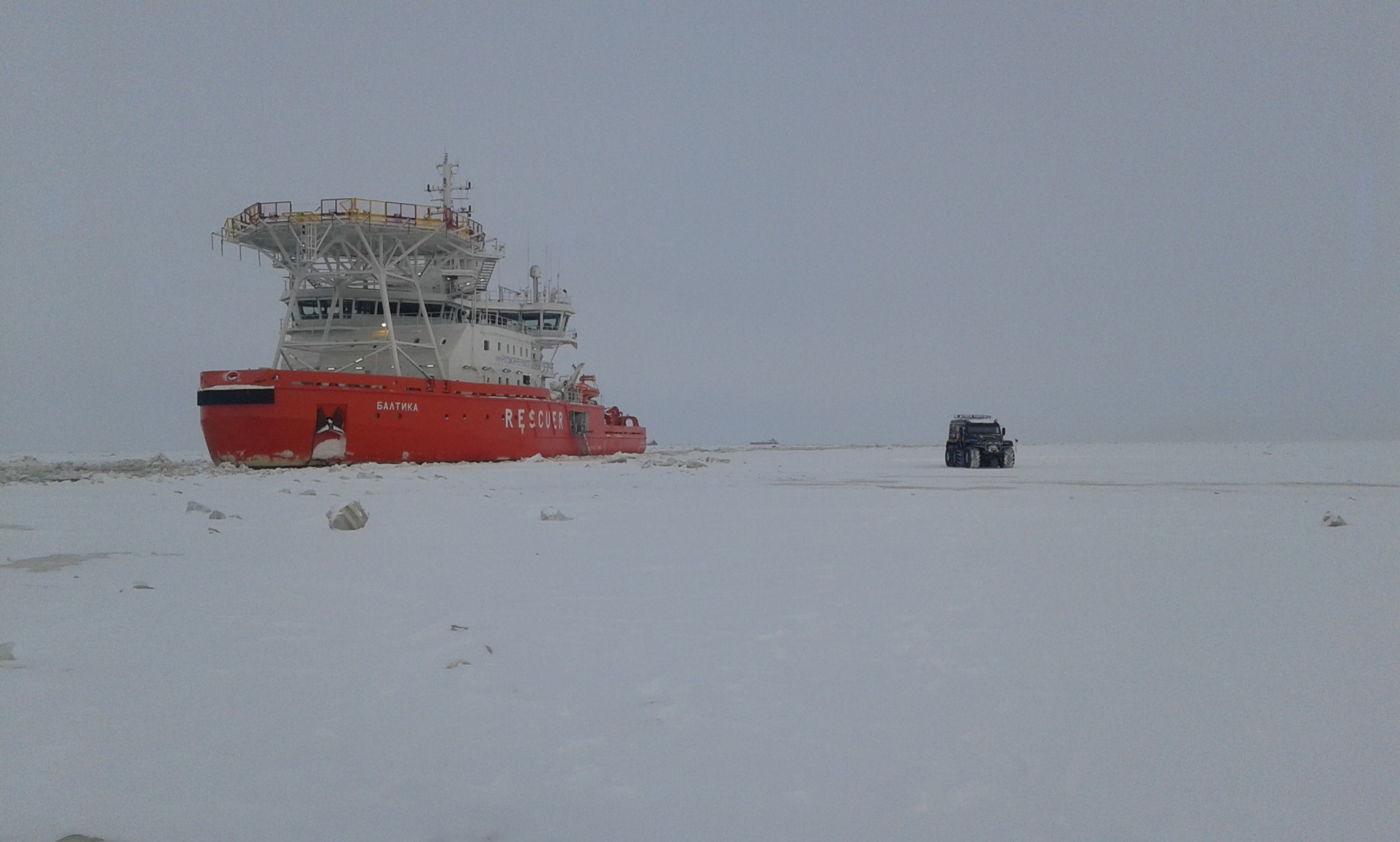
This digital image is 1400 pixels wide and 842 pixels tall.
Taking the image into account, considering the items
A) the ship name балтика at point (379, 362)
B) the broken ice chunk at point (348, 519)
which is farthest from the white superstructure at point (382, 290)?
the broken ice chunk at point (348, 519)

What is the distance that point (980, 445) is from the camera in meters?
28.8

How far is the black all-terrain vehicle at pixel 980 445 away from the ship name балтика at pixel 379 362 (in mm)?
17572

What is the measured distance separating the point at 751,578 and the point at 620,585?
3.49 feet

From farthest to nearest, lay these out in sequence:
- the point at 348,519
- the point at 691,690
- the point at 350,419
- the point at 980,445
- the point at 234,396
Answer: the point at 980,445, the point at 350,419, the point at 234,396, the point at 348,519, the point at 691,690

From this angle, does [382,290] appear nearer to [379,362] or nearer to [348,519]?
[379,362]

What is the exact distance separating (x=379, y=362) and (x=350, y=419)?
5743 millimetres

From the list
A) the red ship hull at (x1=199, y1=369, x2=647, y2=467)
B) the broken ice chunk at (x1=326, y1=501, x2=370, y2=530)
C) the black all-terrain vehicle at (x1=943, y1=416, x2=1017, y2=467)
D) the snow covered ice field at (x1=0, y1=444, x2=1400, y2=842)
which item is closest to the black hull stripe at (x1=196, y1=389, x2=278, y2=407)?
the red ship hull at (x1=199, y1=369, x2=647, y2=467)

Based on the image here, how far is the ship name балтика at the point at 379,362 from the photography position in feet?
74.3

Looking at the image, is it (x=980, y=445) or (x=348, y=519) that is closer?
(x=348, y=519)

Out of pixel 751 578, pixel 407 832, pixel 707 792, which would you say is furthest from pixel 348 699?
pixel 751 578

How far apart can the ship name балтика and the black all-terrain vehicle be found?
1757 centimetres

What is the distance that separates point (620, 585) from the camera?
5.71 metres

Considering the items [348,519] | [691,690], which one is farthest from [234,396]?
[691,690]

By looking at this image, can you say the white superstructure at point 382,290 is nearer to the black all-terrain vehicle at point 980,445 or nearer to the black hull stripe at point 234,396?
the black hull stripe at point 234,396
